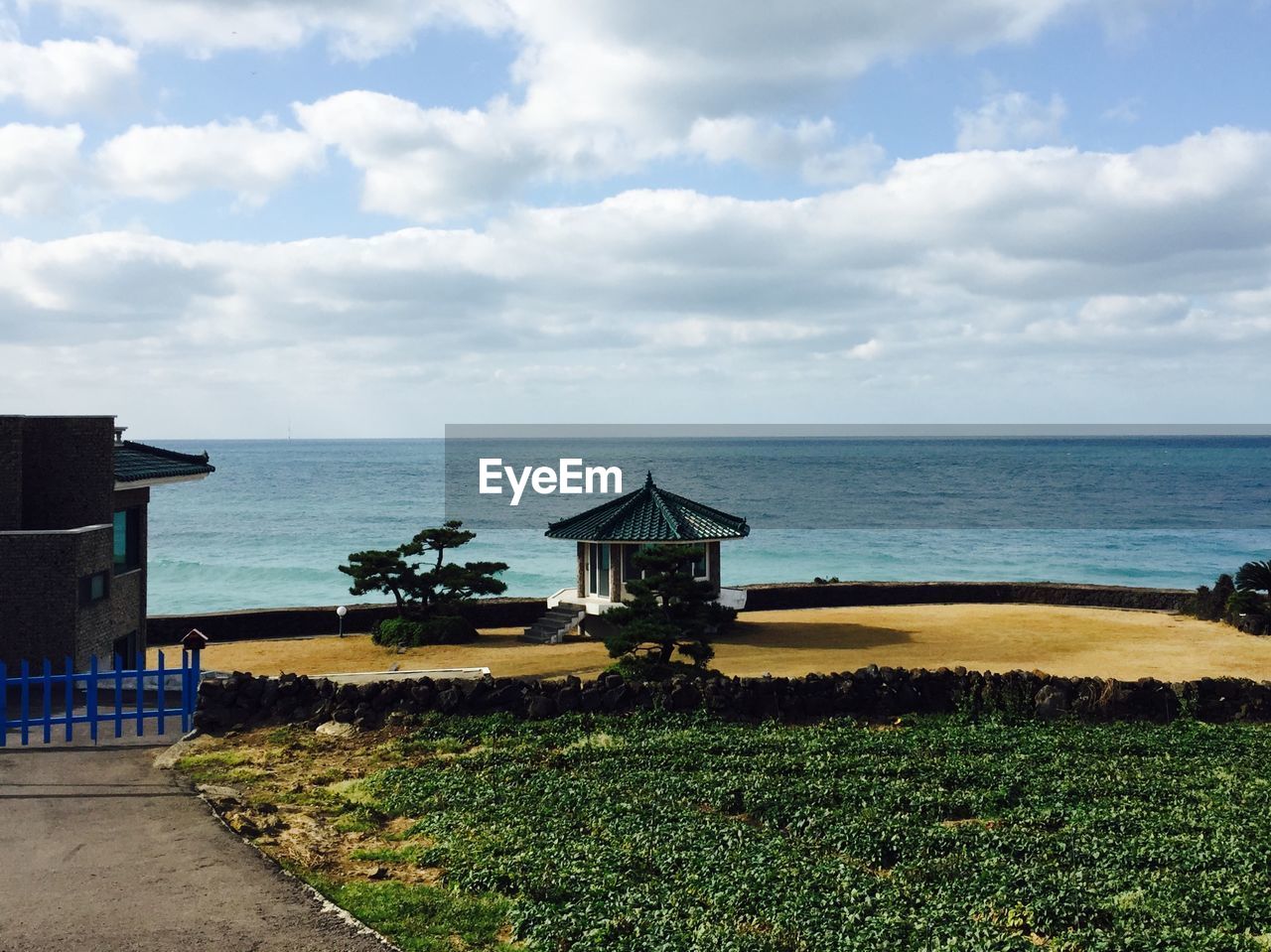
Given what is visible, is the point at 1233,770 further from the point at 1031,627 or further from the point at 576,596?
the point at 576,596

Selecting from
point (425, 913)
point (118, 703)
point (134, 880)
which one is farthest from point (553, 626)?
point (425, 913)

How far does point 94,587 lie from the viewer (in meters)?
22.4

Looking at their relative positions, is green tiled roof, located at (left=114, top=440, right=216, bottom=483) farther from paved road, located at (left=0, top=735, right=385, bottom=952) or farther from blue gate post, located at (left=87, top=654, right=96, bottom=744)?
paved road, located at (left=0, top=735, right=385, bottom=952)

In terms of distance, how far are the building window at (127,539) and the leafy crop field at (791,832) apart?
31.4ft

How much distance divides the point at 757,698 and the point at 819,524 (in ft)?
297

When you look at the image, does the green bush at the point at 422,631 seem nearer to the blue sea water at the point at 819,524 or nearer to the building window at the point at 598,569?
the building window at the point at 598,569

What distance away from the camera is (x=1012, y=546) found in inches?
3312

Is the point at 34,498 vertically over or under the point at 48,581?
over

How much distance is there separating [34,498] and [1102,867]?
21.2 m

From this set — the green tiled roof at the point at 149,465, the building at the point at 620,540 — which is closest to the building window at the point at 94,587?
the green tiled roof at the point at 149,465

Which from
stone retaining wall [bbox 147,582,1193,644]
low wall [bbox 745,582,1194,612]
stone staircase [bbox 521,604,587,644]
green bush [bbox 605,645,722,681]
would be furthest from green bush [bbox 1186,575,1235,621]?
green bush [bbox 605,645,722,681]

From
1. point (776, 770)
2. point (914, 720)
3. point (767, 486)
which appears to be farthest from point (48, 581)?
point (767, 486)

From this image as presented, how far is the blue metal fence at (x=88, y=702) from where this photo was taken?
56.2ft

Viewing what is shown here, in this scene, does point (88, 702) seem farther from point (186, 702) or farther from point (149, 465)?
point (149, 465)
